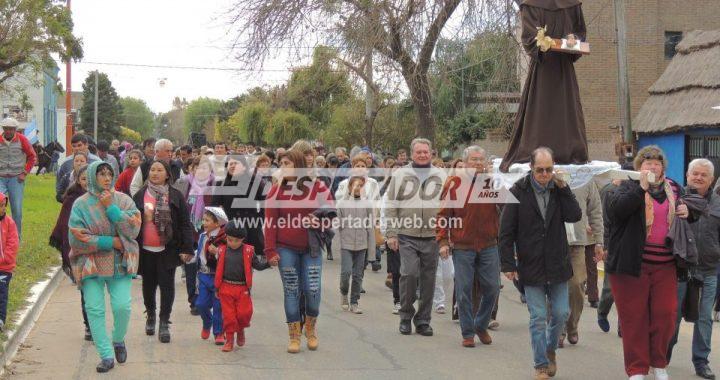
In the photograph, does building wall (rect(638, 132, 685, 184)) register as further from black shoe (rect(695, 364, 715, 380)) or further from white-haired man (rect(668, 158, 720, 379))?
black shoe (rect(695, 364, 715, 380))

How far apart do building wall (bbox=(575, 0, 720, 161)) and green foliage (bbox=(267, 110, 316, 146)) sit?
21.3m

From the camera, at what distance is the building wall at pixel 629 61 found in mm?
30188

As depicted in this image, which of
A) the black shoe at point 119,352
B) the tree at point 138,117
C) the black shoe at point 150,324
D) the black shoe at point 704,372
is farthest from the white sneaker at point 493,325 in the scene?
the tree at point 138,117

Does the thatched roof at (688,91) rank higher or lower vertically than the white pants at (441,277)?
higher

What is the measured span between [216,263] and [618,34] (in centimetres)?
1399

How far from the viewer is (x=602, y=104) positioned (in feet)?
101

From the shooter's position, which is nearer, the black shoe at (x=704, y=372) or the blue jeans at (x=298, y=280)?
the black shoe at (x=704, y=372)

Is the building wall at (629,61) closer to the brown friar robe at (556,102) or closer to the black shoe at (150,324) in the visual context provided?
the brown friar robe at (556,102)

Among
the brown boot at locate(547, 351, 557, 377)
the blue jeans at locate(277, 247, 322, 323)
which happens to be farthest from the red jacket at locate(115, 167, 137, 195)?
the brown boot at locate(547, 351, 557, 377)

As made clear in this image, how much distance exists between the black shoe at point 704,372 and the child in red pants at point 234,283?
426 cm

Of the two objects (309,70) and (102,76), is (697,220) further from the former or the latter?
(102,76)

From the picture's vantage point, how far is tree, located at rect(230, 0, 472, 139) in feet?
62.0

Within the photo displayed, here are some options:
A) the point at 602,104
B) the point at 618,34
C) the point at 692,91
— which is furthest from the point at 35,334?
the point at 602,104

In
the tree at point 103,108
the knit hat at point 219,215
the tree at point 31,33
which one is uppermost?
the tree at point 103,108
